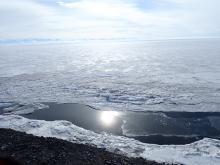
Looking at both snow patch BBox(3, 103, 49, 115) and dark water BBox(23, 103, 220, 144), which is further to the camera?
snow patch BBox(3, 103, 49, 115)

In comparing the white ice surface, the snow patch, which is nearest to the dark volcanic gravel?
the white ice surface

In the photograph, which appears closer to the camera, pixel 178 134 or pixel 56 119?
pixel 178 134

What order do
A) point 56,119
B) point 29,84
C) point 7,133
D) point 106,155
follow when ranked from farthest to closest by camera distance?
1. point 29,84
2. point 56,119
3. point 7,133
4. point 106,155

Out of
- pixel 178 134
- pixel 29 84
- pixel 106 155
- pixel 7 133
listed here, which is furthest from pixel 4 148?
pixel 29 84

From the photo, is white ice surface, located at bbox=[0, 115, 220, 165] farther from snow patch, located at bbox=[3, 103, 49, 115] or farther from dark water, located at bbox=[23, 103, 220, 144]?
snow patch, located at bbox=[3, 103, 49, 115]

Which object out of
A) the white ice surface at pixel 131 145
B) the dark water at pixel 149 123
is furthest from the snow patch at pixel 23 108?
the white ice surface at pixel 131 145

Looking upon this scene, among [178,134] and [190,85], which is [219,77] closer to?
[190,85]

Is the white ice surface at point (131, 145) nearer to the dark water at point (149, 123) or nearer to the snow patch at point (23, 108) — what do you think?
the dark water at point (149, 123)
